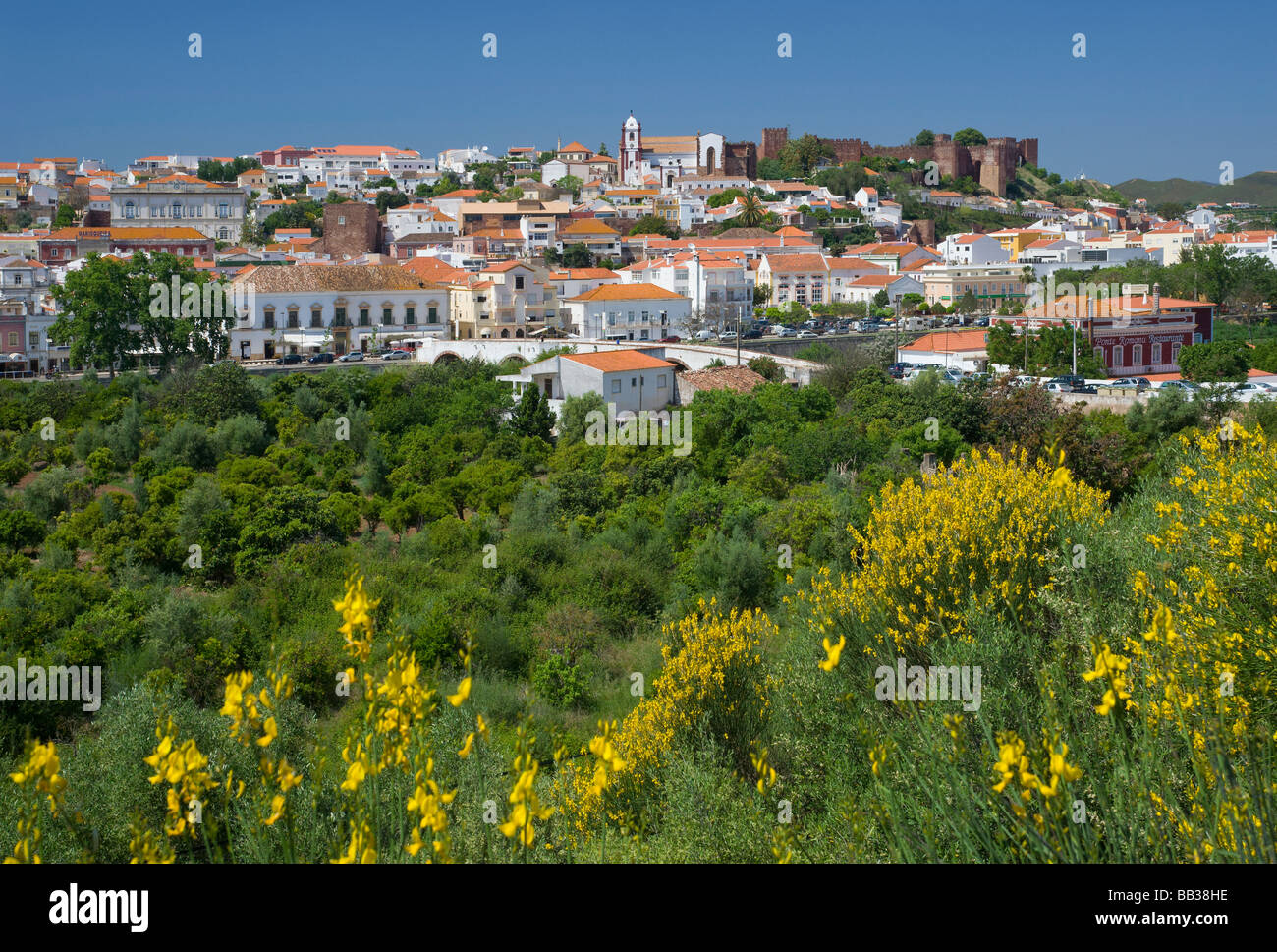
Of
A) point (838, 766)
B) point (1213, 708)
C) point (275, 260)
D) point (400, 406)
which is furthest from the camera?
point (275, 260)

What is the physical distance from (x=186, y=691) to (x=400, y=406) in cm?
1360

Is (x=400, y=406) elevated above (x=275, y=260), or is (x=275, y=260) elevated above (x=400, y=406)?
(x=275, y=260)

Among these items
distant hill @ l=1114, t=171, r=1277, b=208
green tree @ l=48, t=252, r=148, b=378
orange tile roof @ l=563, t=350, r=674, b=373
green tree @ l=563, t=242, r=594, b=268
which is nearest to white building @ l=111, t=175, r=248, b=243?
green tree @ l=563, t=242, r=594, b=268

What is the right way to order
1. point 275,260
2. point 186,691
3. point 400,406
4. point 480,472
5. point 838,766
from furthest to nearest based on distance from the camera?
point 275,260
point 400,406
point 480,472
point 186,691
point 838,766

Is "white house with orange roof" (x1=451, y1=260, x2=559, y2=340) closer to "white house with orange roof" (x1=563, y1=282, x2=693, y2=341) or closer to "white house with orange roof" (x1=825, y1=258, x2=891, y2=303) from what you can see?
"white house with orange roof" (x1=563, y1=282, x2=693, y2=341)

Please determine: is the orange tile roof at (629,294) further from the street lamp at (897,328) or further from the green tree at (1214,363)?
the green tree at (1214,363)

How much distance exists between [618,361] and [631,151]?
67.1 metres

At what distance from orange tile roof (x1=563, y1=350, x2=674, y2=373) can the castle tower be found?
213ft

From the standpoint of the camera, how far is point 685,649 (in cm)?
862

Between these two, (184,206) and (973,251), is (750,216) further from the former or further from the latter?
(184,206)

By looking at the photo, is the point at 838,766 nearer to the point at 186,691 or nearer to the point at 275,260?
the point at 186,691

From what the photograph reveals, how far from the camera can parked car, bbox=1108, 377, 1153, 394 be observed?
2481 cm

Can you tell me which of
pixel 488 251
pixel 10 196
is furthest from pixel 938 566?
pixel 10 196

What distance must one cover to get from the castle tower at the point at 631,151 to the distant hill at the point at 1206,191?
281ft
